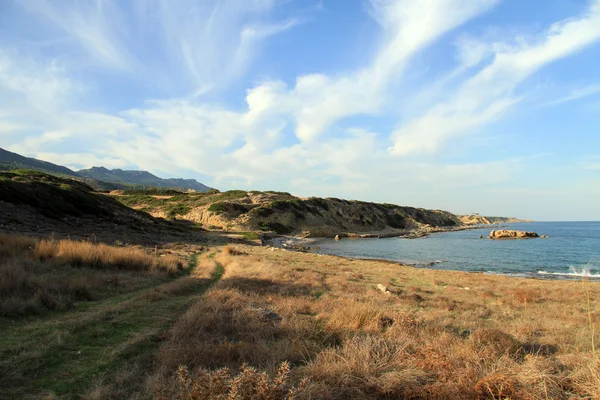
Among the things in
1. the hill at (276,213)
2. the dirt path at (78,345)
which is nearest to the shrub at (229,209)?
the hill at (276,213)

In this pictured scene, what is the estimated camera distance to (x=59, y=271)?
A: 1327 centimetres

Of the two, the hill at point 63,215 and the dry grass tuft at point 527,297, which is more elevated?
the hill at point 63,215

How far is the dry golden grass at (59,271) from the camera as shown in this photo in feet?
30.7

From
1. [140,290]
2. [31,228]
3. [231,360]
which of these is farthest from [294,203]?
Result: [231,360]

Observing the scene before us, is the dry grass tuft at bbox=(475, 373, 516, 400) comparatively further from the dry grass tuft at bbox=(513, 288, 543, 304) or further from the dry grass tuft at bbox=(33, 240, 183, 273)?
the dry grass tuft at bbox=(33, 240, 183, 273)

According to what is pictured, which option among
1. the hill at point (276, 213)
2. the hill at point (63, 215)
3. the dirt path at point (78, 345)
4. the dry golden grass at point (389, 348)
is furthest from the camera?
the hill at point (276, 213)

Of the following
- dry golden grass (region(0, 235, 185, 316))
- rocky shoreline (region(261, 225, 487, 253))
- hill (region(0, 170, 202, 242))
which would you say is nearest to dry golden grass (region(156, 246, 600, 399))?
dry golden grass (region(0, 235, 185, 316))

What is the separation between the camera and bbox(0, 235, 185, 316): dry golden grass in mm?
9344

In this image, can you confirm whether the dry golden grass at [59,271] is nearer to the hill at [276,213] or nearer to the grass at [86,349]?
the grass at [86,349]

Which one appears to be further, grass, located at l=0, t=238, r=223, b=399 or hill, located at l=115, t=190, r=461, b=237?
hill, located at l=115, t=190, r=461, b=237

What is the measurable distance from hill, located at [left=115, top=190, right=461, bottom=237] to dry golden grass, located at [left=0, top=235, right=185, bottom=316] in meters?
59.5

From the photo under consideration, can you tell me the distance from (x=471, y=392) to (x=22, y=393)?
639 centimetres

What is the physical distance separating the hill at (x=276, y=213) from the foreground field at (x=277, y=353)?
222ft

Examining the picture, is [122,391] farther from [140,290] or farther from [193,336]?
[140,290]
